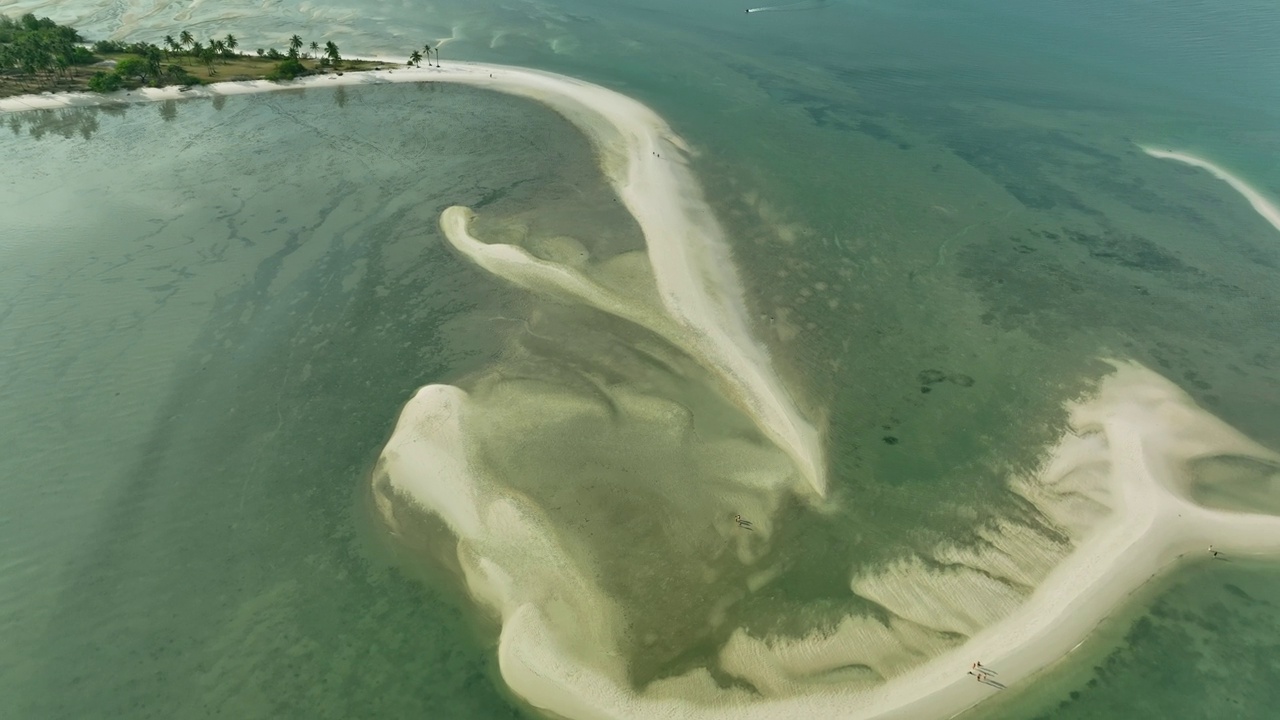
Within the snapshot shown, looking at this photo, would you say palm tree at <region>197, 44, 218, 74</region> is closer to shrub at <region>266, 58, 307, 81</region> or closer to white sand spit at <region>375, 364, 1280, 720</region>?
shrub at <region>266, 58, 307, 81</region>

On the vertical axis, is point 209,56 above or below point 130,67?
above

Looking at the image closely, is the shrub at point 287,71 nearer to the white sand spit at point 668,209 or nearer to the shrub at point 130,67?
the white sand spit at point 668,209

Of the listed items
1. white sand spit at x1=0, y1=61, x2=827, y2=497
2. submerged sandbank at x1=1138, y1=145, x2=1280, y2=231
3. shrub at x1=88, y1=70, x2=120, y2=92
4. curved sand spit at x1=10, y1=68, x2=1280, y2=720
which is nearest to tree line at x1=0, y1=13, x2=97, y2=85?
shrub at x1=88, y1=70, x2=120, y2=92

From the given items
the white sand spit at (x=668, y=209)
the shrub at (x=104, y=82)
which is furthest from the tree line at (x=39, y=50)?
the white sand spit at (x=668, y=209)

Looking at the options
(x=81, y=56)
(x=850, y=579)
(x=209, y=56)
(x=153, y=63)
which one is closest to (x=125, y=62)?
(x=153, y=63)

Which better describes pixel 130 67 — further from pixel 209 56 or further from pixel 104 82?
pixel 209 56

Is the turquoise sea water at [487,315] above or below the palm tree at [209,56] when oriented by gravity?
below
